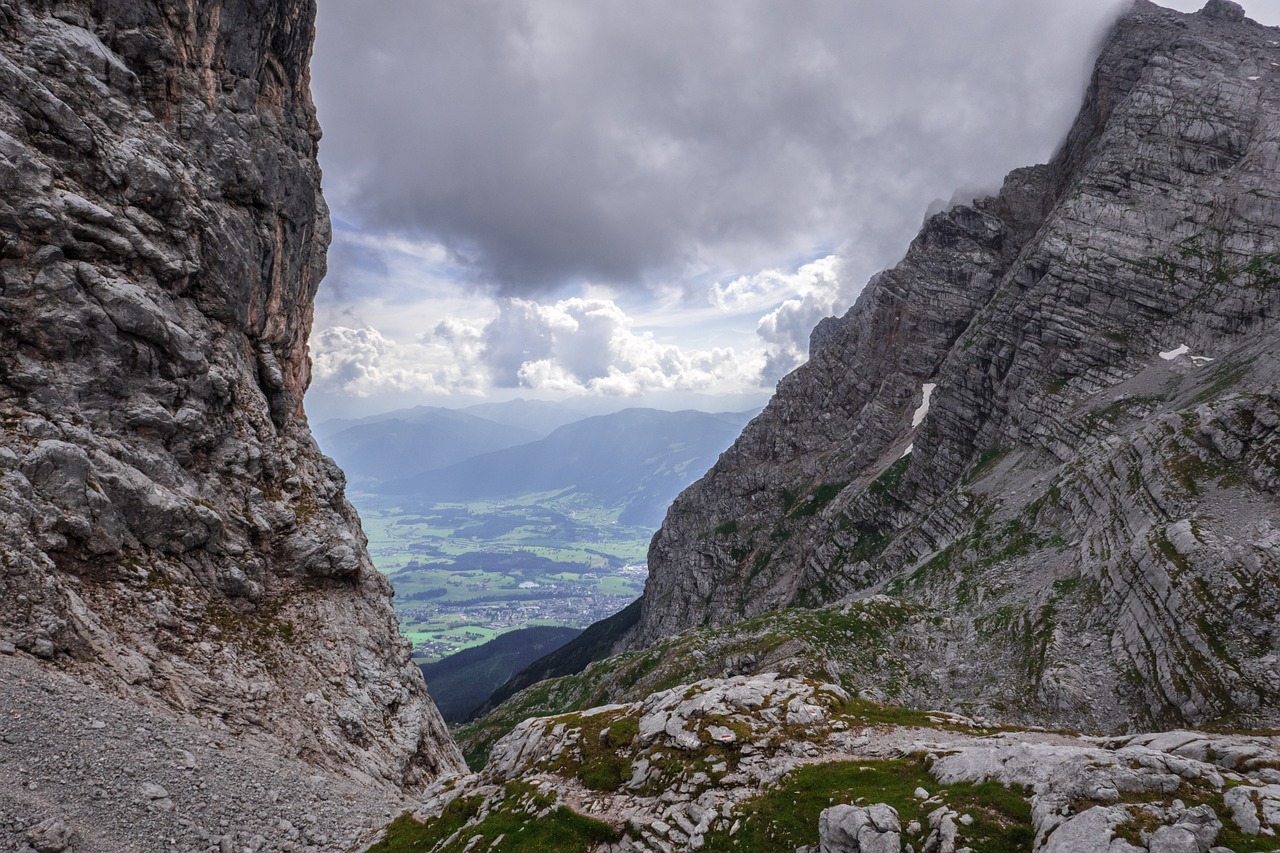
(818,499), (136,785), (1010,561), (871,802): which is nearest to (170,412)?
(136,785)

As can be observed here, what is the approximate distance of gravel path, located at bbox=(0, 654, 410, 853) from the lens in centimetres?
1877

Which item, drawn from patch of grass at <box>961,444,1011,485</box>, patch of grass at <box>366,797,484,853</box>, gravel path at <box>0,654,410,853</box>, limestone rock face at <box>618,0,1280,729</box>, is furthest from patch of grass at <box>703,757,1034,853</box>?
patch of grass at <box>961,444,1011,485</box>

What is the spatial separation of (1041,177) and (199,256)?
529 feet

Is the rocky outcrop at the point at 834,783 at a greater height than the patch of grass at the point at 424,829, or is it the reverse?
the rocky outcrop at the point at 834,783

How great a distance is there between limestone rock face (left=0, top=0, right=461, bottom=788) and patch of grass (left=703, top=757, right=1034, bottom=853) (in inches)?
938

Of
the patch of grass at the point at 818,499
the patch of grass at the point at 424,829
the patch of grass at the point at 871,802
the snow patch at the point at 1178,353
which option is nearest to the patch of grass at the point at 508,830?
the patch of grass at the point at 424,829

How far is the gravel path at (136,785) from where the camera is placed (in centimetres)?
1877

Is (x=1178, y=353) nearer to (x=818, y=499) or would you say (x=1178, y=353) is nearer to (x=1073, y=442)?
(x=1073, y=442)

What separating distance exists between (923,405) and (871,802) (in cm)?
12196

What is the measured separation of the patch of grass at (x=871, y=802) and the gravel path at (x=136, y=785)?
18282 millimetres

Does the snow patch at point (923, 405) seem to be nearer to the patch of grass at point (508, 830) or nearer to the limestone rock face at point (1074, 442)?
the limestone rock face at point (1074, 442)

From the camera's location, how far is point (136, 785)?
2125cm

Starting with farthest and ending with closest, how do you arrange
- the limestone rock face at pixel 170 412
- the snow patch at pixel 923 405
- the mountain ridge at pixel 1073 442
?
the snow patch at pixel 923 405 → the mountain ridge at pixel 1073 442 → the limestone rock face at pixel 170 412

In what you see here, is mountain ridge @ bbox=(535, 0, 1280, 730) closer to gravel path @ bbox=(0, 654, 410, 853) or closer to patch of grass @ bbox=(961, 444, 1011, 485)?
patch of grass @ bbox=(961, 444, 1011, 485)
